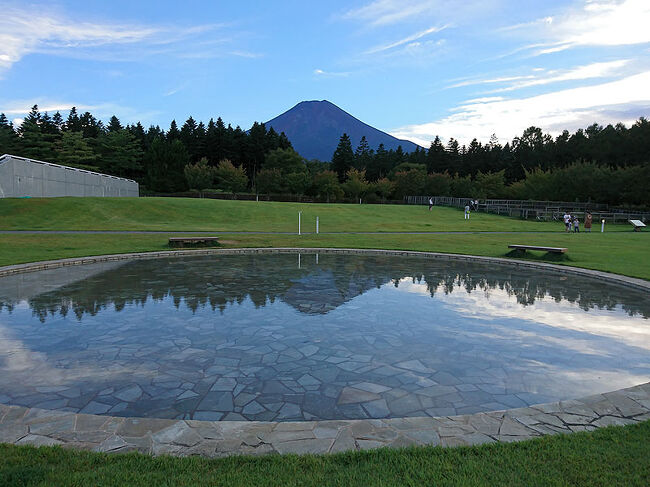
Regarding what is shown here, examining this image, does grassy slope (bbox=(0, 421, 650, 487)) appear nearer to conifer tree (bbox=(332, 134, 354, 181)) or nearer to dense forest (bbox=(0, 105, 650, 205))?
dense forest (bbox=(0, 105, 650, 205))

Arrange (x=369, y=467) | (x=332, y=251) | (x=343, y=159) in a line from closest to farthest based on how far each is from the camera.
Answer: (x=369, y=467) < (x=332, y=251) < (x=343, y=159)

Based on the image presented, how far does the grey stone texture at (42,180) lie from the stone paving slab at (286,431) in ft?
129

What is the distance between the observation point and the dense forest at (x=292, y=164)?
198ft

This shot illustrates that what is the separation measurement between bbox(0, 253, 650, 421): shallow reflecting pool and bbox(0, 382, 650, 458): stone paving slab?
456 mm

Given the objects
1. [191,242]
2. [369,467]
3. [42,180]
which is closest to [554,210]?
[191,242]

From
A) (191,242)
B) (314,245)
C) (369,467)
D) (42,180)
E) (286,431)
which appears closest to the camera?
(369,467)

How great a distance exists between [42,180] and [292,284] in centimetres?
3860

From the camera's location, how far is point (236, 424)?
399cm

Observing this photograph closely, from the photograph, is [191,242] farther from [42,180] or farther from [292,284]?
[42,180]

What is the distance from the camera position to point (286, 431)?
388cm

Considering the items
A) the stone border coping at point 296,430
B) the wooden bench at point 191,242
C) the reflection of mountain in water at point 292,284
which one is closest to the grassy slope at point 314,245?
the wooden bench at point 191,242

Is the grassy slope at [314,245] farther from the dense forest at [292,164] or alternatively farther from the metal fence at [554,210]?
the dense forest at [292,164]

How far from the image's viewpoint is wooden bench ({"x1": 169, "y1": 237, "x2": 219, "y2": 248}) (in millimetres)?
18927

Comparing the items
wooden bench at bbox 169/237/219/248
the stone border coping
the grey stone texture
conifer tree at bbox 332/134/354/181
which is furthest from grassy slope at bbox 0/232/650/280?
conifer tree at bbox 332/134/354/181
